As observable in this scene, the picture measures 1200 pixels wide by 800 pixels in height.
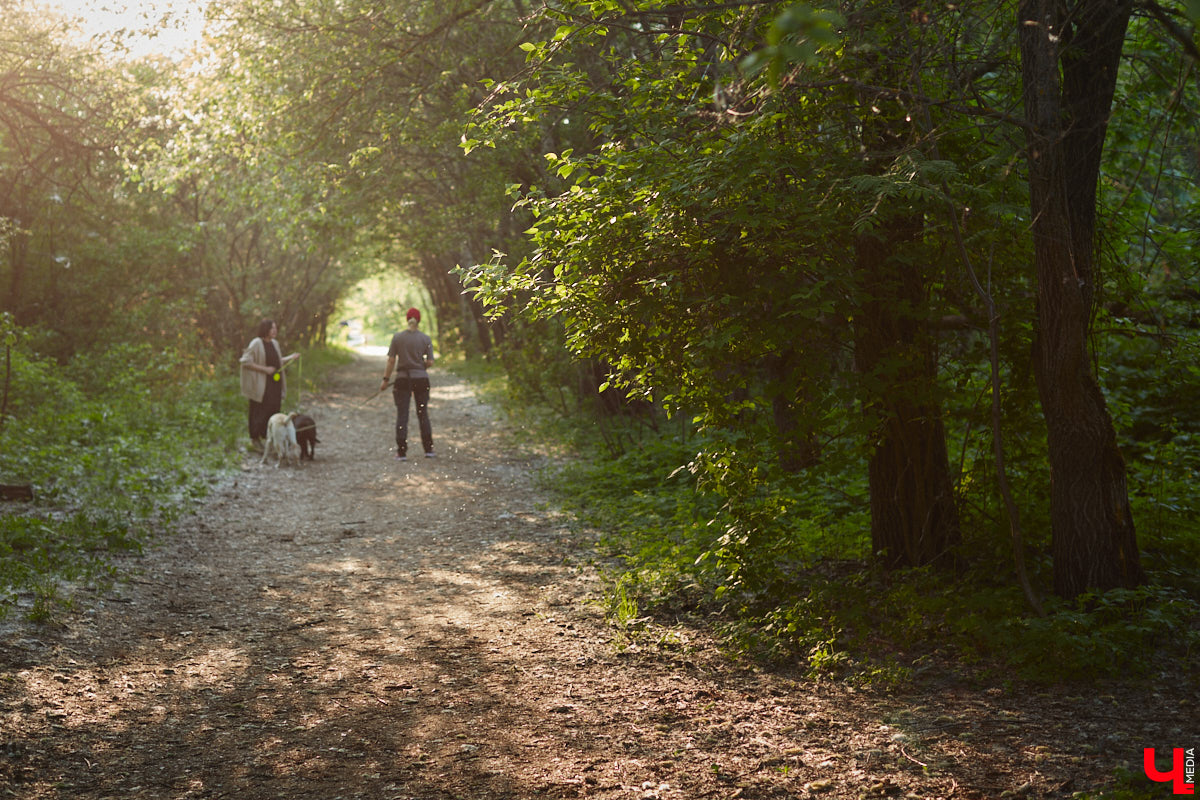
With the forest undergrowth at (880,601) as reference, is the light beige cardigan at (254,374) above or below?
above

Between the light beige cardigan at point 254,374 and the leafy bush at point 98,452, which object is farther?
the light beige cardigan at point 254,374

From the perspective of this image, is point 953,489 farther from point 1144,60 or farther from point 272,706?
point 272,706

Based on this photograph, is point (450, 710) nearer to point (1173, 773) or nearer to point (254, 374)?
point (1173, 773)

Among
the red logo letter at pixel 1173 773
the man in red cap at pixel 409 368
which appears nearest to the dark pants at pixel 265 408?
the man in red cap at pixel 409 368

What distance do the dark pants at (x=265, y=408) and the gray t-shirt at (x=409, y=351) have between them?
7.19 ft

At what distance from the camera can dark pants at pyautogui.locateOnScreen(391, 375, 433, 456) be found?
45.5 feet

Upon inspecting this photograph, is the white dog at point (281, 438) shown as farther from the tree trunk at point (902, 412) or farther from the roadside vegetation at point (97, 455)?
the tree trunk at point (902, 412)

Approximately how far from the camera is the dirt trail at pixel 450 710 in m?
4.04

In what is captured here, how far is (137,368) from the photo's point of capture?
18656mm

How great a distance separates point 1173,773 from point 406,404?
38.6ft

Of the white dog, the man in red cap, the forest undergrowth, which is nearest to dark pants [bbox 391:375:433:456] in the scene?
the man in red cap

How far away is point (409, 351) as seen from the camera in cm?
1388

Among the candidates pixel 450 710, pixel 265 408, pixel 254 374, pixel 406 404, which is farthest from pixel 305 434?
pixel 450 710

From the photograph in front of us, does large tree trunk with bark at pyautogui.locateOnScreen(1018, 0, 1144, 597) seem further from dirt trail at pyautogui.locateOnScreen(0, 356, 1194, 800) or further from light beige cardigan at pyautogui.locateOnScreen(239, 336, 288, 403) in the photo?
light beige cardigan at pyautogui.locateOnScreen(239, 336, 288, 403)
